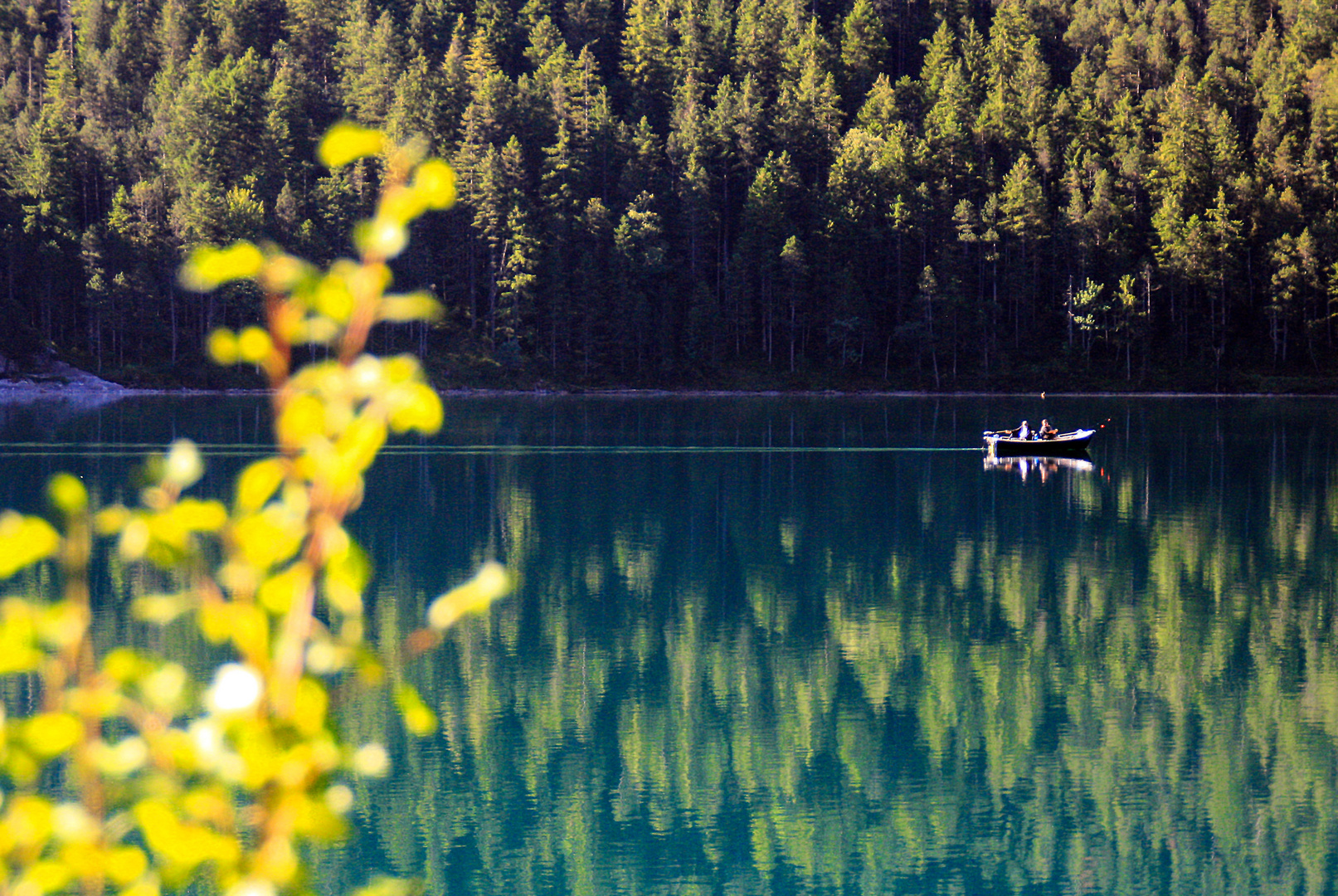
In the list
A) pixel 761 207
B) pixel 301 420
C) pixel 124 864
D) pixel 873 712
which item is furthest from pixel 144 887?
pixel 761 207

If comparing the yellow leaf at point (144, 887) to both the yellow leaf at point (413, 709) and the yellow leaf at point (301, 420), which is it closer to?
the yellow leaf at point (413, 709)

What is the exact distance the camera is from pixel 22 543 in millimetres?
1682

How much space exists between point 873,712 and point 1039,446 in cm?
2912

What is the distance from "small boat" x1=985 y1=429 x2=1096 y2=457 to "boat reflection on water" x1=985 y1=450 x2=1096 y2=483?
0.28 meters

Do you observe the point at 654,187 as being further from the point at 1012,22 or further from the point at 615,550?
the point at 615,550

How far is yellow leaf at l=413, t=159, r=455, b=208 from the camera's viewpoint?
5.87 feet

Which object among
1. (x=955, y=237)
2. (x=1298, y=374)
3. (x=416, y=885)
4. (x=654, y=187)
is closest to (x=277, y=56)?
(x=654, y=187)

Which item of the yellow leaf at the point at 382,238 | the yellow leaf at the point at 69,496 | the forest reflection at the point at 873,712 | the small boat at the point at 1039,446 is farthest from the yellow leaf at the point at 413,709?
the small boat at the point at 1039,446

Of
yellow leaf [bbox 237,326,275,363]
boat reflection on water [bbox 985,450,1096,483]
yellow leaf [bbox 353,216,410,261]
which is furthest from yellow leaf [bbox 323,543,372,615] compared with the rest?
boat reflection on water [bbox 985,450,1096,483]

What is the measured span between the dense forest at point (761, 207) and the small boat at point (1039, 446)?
46.3 m

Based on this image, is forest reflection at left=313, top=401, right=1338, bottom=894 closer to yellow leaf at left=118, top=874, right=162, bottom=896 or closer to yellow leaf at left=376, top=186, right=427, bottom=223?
yellow leaf at left=118, top=874, right=162, bottom=896

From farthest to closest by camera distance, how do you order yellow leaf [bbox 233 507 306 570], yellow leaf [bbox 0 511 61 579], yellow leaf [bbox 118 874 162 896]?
1. yellow leaf [bbox 118 874 162 896]
2. yellow leaf [bbox 233 507 306 570]
3. yellow leaf [bbox 0 511 61 579]

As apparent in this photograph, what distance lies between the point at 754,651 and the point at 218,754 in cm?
1400

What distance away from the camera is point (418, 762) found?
1134 cm
